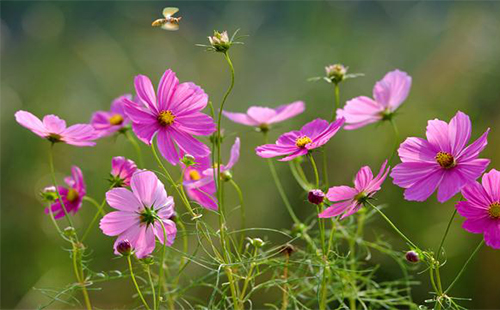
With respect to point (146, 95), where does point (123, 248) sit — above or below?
below

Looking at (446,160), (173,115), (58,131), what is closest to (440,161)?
(446,160)

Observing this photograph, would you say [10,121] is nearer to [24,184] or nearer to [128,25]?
[24,184]

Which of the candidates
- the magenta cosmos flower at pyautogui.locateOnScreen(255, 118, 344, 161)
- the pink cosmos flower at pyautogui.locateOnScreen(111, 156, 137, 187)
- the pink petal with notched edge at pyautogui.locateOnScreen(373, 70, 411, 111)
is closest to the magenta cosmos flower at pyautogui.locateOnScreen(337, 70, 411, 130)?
the pink petal with notched edge at pyautogui.locateOnScreen(373, 70, 411, 111)

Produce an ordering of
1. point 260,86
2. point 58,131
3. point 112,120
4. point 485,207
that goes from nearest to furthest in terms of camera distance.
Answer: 1. point 485,207
2. point 58,131
3. point 112,120
4. point 260,86

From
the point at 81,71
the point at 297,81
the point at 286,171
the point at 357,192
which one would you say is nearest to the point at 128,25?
the point at 81,71

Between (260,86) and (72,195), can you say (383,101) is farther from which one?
(260,86)

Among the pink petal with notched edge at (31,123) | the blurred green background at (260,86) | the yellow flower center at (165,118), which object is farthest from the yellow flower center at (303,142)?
the blurred green background at (260,86)

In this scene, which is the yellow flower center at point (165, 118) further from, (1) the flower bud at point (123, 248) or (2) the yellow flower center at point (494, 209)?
(2) the yellow flower center at point (494, 209)

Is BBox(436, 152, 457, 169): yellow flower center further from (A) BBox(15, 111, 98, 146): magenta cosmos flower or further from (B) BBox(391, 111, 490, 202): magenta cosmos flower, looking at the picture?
(A) BBox(15, 111, 98, 146): magenta cosmos flower
